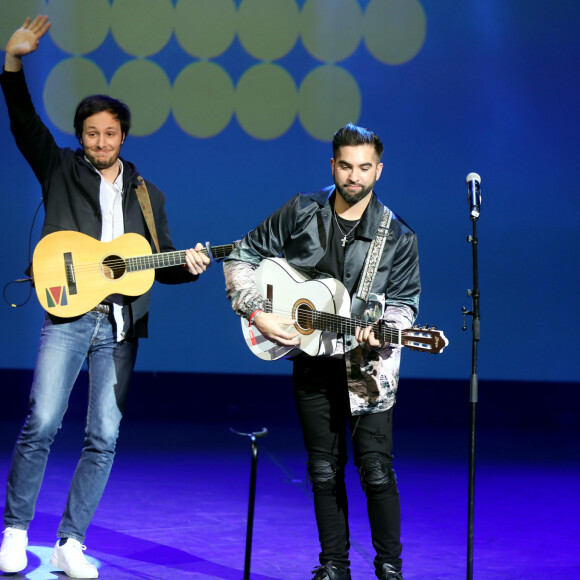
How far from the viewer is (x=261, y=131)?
296 inches

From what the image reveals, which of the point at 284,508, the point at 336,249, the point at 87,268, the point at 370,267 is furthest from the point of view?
the point at 284,508

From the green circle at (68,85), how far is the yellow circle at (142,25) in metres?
0.34

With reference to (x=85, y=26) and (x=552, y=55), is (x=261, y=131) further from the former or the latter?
(x=552, y=55)

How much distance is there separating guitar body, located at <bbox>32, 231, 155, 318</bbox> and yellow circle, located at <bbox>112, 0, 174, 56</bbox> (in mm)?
3924

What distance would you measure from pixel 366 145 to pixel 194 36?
4242 millimetres

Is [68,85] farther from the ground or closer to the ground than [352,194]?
farther from the ground

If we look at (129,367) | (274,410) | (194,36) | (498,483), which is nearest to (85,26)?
(194,36)

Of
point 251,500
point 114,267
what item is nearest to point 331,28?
point 114,267

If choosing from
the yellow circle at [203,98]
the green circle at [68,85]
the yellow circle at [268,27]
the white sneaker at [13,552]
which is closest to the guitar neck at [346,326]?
the white sneaker at [13,552]

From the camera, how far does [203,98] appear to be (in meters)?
7.44

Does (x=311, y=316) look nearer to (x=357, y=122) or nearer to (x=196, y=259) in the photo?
(x=196, y=259)

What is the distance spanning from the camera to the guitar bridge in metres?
3.82

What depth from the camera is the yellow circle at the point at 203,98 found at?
7422 millimetres

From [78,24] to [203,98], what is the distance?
1200mm
